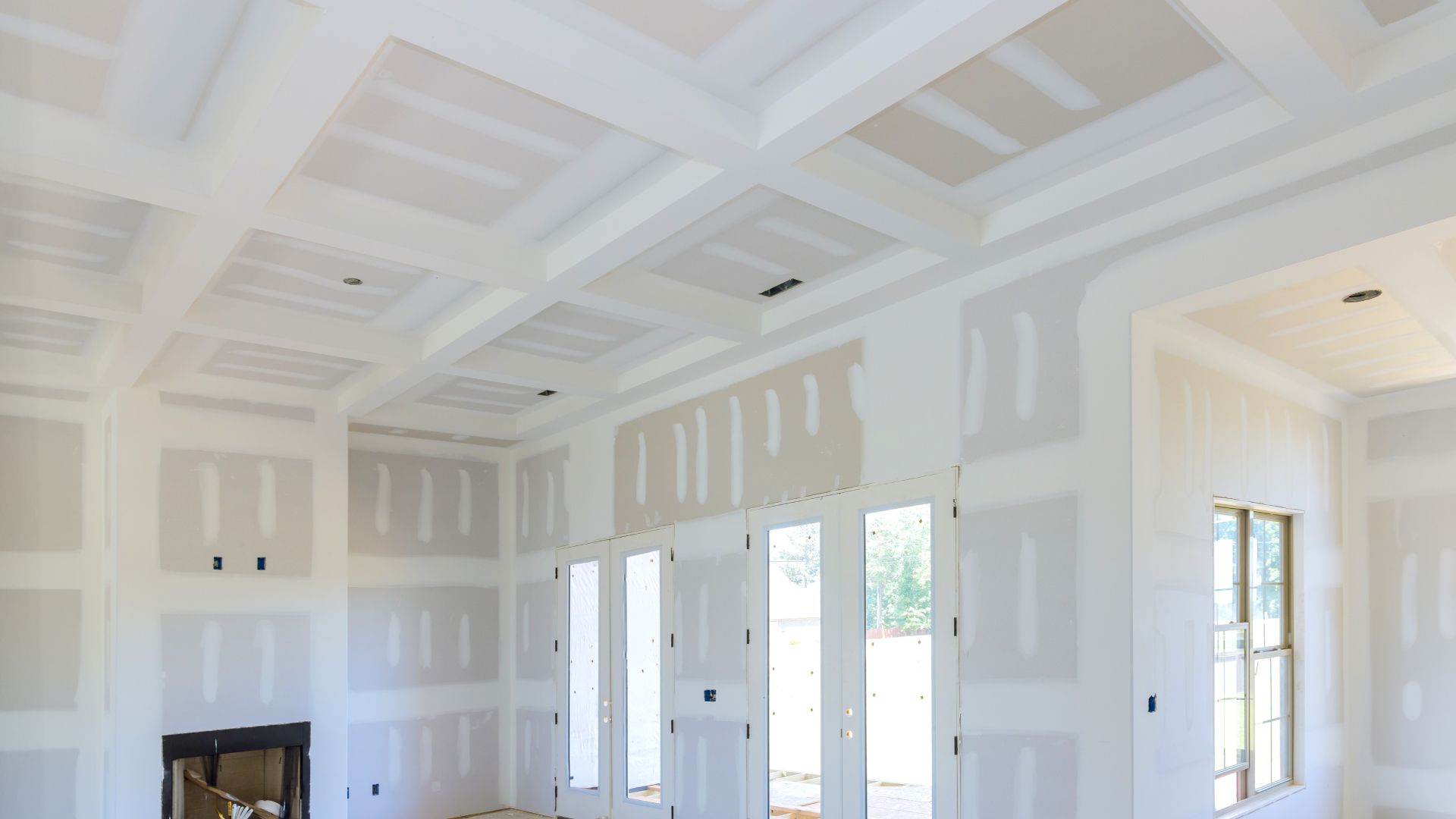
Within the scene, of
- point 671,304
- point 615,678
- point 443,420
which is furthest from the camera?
point 443,420

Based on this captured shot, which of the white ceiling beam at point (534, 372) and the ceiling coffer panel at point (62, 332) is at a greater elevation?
the ceiling coffer panel at point (62, 332)

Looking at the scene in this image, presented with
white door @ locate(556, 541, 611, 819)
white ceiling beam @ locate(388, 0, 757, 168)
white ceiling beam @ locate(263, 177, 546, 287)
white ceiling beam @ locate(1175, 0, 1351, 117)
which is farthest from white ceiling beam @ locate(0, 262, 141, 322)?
white ceiling beam @ locate(1175, 0, 1351, 117)

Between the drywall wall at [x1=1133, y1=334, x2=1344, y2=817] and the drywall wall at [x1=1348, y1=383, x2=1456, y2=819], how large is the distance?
0.51 ft

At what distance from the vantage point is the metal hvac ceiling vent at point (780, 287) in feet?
20.4

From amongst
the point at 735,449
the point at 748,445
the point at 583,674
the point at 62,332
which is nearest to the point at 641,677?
the point at 583,674

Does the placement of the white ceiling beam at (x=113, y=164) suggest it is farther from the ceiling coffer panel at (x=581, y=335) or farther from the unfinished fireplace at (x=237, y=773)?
the unfinished fireplace at (x=237, y=773)

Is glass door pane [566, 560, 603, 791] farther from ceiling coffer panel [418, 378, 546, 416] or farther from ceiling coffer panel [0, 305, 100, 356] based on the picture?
ceiling coffer panel [0, 305, 100, 356]

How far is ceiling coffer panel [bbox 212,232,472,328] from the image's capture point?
5.71 m

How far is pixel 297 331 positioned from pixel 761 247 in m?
3.20

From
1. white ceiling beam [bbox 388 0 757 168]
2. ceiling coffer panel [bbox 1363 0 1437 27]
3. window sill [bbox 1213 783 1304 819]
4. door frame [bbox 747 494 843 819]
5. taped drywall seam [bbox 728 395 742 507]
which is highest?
ceiling coffer panel [bbox 1363 0 1437 27]

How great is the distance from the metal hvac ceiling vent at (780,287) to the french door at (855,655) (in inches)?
50.9

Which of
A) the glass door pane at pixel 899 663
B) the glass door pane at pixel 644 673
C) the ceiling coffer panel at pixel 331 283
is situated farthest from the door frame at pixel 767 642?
the ceiling coffer panel at pixel 331 283

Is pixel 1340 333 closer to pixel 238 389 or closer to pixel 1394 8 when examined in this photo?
pixel 1394 8

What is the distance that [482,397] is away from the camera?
898cm
